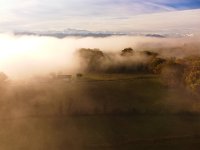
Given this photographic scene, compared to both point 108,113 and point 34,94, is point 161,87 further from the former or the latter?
point 34,94

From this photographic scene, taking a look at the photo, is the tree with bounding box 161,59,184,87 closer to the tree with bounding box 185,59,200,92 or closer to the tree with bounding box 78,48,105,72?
the tree with bounding box 185,59,200,92

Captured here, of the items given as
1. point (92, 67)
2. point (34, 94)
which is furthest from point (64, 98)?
point (92, 67)

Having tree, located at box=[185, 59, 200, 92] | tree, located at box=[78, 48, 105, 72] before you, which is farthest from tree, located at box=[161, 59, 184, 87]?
tree, located at box=[78, 48, 105, 72]

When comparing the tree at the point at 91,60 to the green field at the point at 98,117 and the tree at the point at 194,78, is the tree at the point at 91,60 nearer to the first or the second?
the green field at the point at 98,117

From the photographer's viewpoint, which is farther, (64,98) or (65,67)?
(65,67)

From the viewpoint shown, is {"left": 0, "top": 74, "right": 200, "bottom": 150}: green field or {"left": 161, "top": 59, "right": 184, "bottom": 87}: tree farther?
{"left": 161, "top": 59, "right": 184, "bottom": 87}: tree

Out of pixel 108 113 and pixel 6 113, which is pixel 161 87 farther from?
pixel 6 113

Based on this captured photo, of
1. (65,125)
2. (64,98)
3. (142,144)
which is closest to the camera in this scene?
Answer: (142,144)

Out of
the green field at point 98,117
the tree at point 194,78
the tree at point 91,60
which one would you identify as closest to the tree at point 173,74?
the green field at point 98,117

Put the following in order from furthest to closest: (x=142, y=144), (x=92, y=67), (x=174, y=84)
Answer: (x=92, y=67)
(x=174, y=84)
(x=142, y=144)
